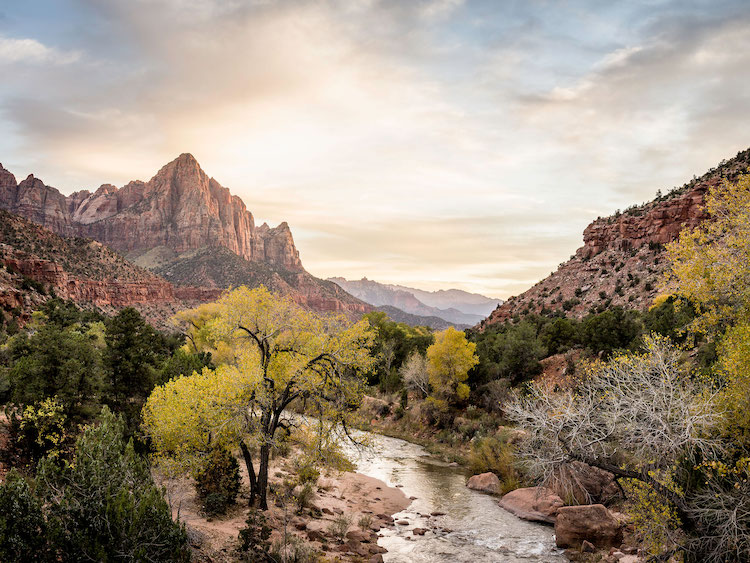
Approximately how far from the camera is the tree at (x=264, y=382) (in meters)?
15.6

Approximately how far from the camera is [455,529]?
18.1m

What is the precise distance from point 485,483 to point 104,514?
1996cm

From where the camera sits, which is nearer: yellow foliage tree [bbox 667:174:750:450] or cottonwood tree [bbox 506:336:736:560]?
cottonwood tree [bbox 506:336:736:560]

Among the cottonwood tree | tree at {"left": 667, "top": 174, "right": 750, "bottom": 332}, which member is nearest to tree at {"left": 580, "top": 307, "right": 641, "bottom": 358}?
tree at {"left": 667, "top": 174, "right": 750, "bottom": 332}

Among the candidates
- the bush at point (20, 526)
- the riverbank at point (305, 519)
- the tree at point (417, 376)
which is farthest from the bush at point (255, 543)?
the tree at point (417, 376)

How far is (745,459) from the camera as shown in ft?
32.0

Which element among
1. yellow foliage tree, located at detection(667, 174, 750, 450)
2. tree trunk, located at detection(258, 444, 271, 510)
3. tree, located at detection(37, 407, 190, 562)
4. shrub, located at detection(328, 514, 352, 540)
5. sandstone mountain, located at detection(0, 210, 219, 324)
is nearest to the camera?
tree, located at detection(37, 407, 190, 562)

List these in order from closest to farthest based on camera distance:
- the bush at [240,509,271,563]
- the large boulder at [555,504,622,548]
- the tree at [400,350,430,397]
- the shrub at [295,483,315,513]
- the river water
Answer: the bush at [240,509,271,563], the river water, the large boulder at [555,504,622,548], the shrub at [295,483,315,513], the tree at [400,350,430,397]

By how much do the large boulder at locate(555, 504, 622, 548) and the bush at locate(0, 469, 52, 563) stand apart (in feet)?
53.9

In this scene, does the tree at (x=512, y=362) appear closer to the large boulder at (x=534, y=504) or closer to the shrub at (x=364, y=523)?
the large boulder at (x=534, y=504)

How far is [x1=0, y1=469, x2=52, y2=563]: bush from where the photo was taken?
8.77 m

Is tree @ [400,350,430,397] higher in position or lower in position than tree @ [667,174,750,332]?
lower

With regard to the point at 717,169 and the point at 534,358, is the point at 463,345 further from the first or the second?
the point at 717,169

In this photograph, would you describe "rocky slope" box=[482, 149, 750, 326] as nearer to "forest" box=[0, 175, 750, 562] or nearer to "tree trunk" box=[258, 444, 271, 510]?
"forest" box=[0, 175, 750, 562]
